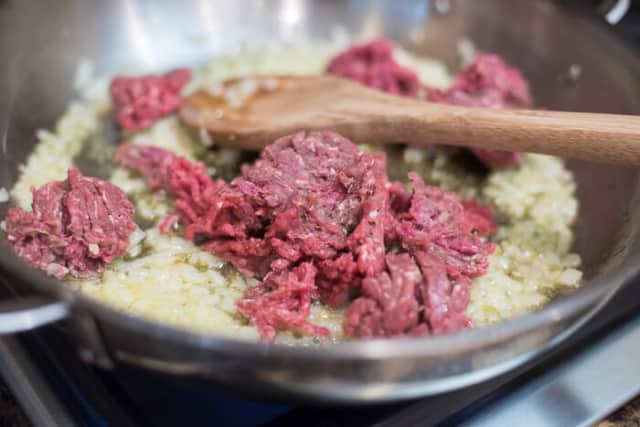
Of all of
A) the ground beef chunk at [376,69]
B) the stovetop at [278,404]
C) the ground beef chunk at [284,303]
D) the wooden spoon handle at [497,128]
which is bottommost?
the stovetop at [278,404]

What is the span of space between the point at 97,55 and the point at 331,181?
5.78 feet

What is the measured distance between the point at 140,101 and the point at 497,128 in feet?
5.46

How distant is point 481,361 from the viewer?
1520 mm

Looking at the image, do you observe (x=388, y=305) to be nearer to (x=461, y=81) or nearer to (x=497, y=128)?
(x=497, y=128)

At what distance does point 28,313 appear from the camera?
54.7 inches

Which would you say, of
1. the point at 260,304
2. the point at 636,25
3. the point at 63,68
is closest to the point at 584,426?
the point at 260,304

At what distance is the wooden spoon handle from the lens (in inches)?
75.8

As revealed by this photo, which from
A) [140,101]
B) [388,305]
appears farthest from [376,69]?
[388,305]

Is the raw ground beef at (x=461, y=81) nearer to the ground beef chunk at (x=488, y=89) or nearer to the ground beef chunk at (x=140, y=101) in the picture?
the ground beef chunk at (x=488, y=89)

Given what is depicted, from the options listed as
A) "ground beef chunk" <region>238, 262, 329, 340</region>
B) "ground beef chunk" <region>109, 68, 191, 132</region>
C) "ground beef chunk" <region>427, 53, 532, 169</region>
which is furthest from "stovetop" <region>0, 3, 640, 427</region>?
"ground beef chunk" <region>109, 68, 191, 132</region>

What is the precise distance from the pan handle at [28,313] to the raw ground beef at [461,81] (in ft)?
6.30

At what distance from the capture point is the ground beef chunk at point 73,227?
1.99 metres

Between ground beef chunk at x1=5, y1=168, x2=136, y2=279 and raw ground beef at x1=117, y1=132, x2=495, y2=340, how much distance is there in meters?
0.26

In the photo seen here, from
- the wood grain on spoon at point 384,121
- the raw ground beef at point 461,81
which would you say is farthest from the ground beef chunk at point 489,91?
the wood grain on spoon at point 384,121
